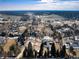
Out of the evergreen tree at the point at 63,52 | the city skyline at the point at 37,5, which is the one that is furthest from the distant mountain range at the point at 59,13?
the evergreen tree at the point at 63,52

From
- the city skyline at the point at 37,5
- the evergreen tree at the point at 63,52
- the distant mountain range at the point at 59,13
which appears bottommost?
the evergreen tree at the point at 63,52

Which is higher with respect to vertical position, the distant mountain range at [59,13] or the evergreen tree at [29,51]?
the distant mountain range at [59,13]

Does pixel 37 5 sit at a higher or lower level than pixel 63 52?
higher

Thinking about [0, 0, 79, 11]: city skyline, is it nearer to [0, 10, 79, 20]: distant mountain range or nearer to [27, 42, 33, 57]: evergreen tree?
[0, 10, 79, 20]: distant mountain range

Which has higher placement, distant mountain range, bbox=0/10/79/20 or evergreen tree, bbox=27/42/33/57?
distant mountain range, bbox=0/10/79/20

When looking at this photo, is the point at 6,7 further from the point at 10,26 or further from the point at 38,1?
the point at 38,1

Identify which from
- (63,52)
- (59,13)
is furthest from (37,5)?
(63,52)

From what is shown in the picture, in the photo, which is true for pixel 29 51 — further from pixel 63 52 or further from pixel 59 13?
pixel 59 13

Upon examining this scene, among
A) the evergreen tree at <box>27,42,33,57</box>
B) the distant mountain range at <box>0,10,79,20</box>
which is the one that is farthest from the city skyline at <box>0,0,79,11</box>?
the evergreen tree at <box>27,42,33,57</box>

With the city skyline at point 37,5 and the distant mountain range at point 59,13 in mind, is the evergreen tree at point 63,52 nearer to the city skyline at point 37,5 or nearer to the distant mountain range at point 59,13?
the distant mountain range at point 59,13

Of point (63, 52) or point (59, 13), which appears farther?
point (59, 13)

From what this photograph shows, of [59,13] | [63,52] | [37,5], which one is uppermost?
[37,5]
